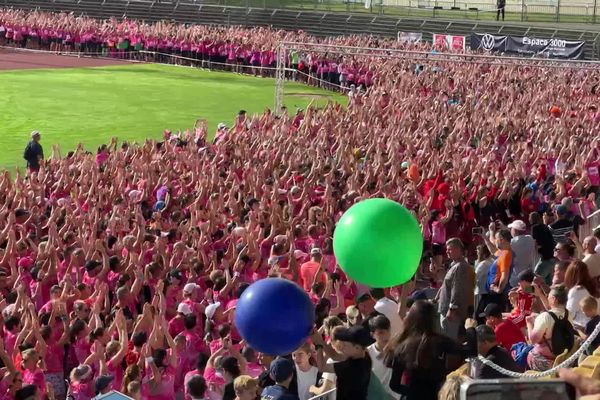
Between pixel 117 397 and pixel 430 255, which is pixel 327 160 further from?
pixel 117 397

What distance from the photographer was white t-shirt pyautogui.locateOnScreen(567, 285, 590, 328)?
868 centimetres

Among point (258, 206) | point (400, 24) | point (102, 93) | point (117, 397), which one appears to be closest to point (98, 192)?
point (258, 206)

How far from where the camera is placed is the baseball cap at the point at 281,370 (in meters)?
6.79

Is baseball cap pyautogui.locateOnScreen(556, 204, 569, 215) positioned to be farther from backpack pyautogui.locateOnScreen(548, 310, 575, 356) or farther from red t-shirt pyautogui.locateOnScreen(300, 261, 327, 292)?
backpack pyautogui.locateOnScreen(548, 310, 575, 356)

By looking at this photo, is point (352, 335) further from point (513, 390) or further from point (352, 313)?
point (513, 390)

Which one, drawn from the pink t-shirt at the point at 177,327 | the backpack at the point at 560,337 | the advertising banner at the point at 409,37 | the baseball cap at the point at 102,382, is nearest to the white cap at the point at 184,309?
the pink t-shirt at the point at 177,327

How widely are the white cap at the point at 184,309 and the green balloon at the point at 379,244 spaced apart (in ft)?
5.31

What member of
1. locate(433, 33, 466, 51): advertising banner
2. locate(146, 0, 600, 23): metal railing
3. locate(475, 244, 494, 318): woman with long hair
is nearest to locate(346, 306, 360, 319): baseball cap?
locate(475, 244, 494, 318): woman with long hair

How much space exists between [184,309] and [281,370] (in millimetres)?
2400

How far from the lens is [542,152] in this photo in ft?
53.0

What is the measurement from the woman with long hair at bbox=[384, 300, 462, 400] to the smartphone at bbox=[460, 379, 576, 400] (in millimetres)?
2642

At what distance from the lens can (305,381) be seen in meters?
7.08

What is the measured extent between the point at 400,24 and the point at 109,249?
4001 cm

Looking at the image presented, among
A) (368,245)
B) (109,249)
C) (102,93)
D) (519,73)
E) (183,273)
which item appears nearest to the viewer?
(368,245)
